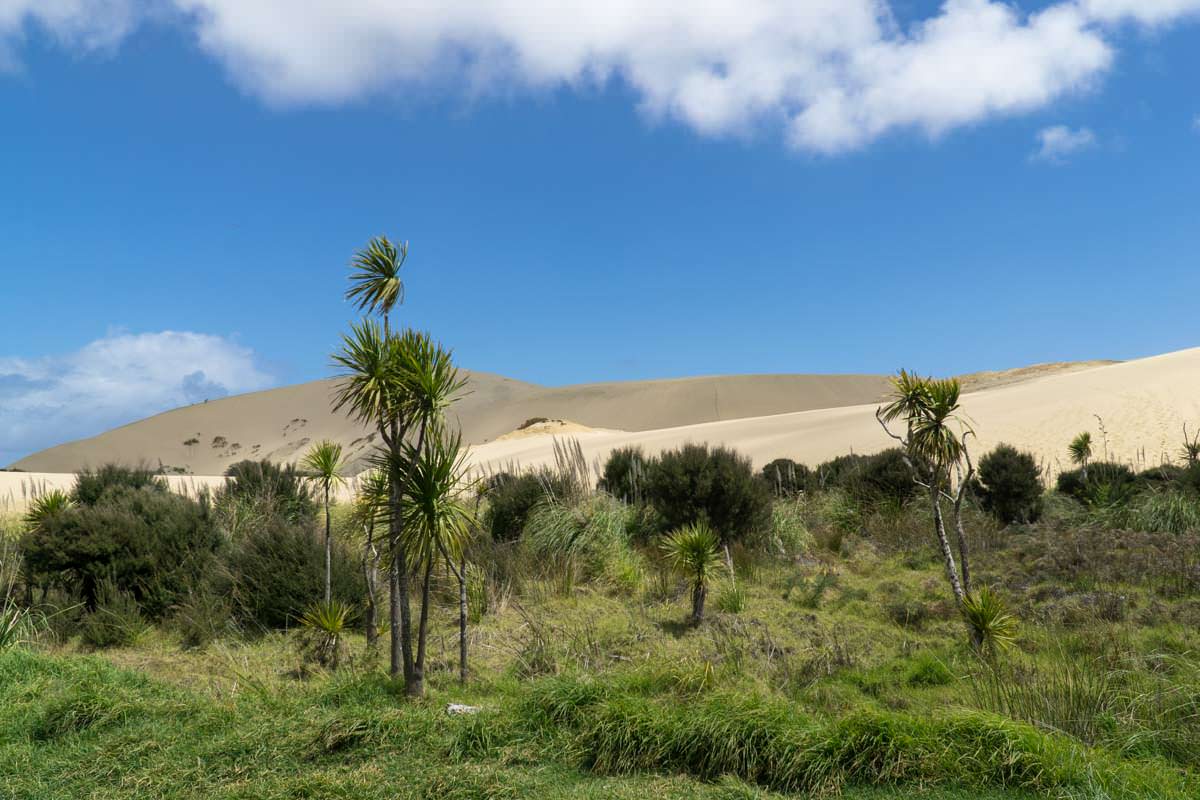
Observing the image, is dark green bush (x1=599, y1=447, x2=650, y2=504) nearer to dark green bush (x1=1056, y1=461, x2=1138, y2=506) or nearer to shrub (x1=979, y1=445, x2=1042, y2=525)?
shrub (x1=979, y1=445, x2=1042, y2=525)

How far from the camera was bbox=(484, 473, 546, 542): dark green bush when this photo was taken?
13.5 metres

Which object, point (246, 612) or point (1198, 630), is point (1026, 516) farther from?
point (246, 612)

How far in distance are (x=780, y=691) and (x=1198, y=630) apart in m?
4.44

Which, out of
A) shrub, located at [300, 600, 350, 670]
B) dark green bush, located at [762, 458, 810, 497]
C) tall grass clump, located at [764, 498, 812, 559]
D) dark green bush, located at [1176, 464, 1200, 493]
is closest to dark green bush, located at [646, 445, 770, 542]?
tall grass clump, located at [764, 498, 812, 559]

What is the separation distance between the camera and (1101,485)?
53.0 ft

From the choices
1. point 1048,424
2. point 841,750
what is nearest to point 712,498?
point 841,750

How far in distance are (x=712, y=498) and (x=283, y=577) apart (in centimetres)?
630

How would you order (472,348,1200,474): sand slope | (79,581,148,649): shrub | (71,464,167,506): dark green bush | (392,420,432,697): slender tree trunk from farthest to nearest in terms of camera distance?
1. (472,348,1200,474): sand slope
2. (71,464,167,506): dark green bush
3. (79,581,148,649): shrub
4. (392,420,432,697): slender tree trunk

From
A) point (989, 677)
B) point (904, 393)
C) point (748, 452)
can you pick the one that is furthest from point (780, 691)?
point (748, 452)

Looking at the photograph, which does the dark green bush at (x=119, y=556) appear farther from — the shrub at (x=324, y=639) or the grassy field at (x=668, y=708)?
the shrub at (x=324, y=639)

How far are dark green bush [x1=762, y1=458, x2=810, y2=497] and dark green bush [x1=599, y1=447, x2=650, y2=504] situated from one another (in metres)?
2.87

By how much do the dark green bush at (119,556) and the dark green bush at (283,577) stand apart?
57 cm

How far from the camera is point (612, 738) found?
5645 millimetres

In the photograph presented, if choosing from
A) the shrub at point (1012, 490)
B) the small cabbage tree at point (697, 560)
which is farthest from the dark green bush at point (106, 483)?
the shrub at point (1012, 490)
